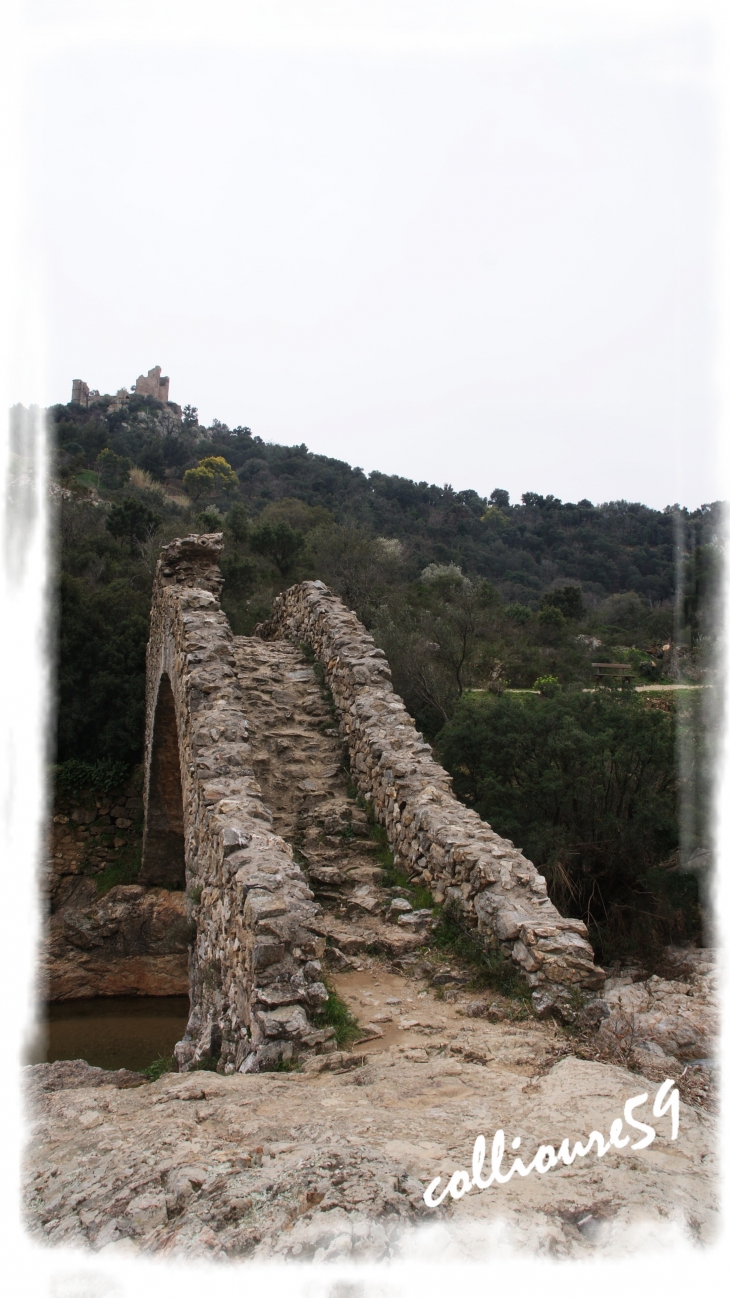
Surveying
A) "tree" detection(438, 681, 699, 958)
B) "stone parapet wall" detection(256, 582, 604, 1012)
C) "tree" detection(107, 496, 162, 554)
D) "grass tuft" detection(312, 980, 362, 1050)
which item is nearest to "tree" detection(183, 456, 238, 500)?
"tree" detection(107, 496, 162, 554)

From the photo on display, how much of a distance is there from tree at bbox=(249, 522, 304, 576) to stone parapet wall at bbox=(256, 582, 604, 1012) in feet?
68.0

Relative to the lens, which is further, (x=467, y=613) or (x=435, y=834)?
(x=467, y=613)

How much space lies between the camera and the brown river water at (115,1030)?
11.9m

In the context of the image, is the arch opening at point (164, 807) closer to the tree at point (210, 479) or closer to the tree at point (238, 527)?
the tree at point (238, 527)

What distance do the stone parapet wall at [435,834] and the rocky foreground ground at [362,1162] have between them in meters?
0.71

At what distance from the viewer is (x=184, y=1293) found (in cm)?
189

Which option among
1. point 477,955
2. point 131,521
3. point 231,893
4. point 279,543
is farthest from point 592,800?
point 279,543

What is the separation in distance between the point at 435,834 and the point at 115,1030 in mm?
9955

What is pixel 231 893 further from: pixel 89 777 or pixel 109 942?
pixel 89 777

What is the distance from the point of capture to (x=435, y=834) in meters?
6.46

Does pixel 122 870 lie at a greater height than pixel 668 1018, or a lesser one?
lesser

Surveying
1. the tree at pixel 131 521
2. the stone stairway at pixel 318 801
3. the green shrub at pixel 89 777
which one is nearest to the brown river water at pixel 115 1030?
the green shrub at pixel 89 777

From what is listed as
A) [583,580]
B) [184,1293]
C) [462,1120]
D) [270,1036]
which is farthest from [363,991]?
[583,580]

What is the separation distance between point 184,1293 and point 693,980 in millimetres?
5802
